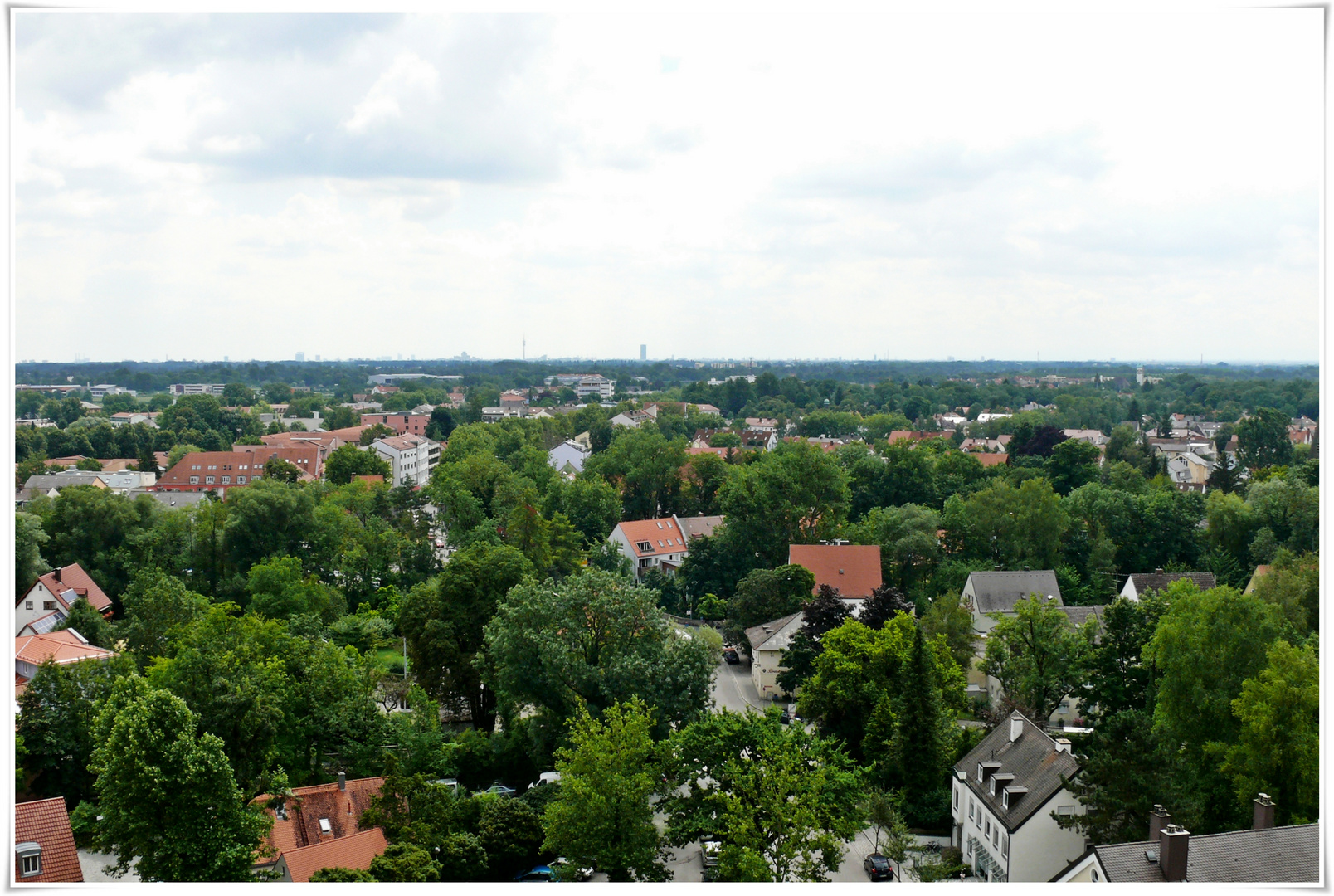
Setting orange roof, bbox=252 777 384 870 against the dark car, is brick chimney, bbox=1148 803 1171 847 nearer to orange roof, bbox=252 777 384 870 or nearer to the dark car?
the dark car

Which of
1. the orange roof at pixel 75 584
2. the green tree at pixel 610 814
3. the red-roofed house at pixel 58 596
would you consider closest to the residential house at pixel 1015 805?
the green tree at pixel 610 814

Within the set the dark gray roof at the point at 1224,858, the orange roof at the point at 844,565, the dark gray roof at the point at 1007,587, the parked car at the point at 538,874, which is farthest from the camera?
the orange roof at the point at 844,565

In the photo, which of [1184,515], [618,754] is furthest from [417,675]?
[1184,515]

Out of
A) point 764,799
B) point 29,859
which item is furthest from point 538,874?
point 29,859

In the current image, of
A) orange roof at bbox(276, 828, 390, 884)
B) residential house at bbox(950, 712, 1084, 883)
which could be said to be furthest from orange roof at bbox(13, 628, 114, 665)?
residential house at bbox(950, 712, 1084, 883)

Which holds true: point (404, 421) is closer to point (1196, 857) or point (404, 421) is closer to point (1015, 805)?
point (1015, 805)

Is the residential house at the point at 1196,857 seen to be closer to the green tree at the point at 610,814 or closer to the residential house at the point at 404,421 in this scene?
the green tree at the point at 610,814
